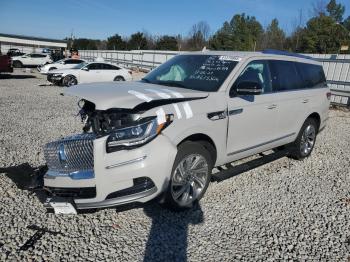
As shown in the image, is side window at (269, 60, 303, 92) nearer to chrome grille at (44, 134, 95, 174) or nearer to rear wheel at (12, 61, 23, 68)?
chrome grille at (44, 134, 95, 174)

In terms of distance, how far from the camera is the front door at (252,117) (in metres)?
4.46

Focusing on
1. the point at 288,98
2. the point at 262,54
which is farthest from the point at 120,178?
the point at 288,98

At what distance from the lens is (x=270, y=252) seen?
3.42 m

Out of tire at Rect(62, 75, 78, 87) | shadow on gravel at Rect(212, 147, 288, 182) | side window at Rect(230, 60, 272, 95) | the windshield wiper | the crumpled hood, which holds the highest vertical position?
side window at Rect(230, 60, 272, 95)

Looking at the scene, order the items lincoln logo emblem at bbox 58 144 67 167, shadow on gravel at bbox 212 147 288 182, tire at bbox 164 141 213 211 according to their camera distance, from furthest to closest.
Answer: shadow on gravel at bbox 212 147 288 182 → tire at bbox 164 141 213 211 → lincoln logo emblem at bbox 58 144 67 167

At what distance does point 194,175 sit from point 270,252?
1.22 m

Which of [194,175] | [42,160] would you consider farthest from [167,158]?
[42,160]

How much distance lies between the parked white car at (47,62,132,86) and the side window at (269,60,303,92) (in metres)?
13.8

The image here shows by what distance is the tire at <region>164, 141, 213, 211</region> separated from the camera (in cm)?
379

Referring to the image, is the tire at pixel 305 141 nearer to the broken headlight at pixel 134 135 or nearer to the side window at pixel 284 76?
the side window at pixel 284 76

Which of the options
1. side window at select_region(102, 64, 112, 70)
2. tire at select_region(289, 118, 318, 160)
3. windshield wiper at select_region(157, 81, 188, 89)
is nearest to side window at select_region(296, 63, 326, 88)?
tire at select_region(289, 118, 318, 160)

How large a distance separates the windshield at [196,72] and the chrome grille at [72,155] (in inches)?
63.8

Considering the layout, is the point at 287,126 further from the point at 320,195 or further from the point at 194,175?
the point at 194,175

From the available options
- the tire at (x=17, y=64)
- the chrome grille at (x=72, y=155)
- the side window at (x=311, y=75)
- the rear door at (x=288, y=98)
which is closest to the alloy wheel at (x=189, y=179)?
the chrome grille at (x=72, y=155)
